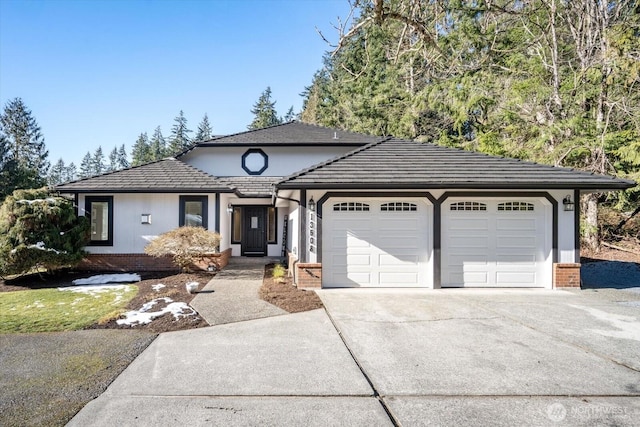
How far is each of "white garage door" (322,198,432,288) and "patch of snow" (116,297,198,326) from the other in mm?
3454

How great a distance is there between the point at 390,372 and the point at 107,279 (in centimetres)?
905

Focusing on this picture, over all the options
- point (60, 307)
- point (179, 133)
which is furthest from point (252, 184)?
point (179, 133)

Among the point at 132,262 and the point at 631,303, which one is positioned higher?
the point at 132,262

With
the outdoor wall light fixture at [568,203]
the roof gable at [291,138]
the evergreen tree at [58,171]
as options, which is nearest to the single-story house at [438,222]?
the outdoor wall light fixture at [568,203]

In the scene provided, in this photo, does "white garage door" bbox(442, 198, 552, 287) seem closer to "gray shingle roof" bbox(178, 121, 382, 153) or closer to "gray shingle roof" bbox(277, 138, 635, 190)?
"gray shingle roof" bbox(277, 138, 635, 190)

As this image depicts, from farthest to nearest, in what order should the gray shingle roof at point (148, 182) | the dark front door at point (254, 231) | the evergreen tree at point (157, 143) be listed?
the evergreen tree at point (157, 143) → the dark front door at point (254, 231) → the gray shingle roof at point (148, 182)

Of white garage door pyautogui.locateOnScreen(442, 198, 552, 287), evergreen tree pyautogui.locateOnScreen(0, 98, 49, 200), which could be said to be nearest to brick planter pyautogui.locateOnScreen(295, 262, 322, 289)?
white garage door pyautogui.locateOnScreen(442, 198, 552, 287)

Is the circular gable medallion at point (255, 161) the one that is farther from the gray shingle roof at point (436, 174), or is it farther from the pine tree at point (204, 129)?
the pine tree at point (204, 129)

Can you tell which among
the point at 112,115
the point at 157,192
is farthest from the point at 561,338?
the point at 112,115

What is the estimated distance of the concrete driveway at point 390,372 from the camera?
2824 millimetres

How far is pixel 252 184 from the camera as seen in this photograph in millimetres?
13578

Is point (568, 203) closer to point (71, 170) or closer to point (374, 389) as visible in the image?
point (374, 389)

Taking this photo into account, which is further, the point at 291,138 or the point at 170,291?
the point at 291,138

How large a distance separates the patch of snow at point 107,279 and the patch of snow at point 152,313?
3.25 m
